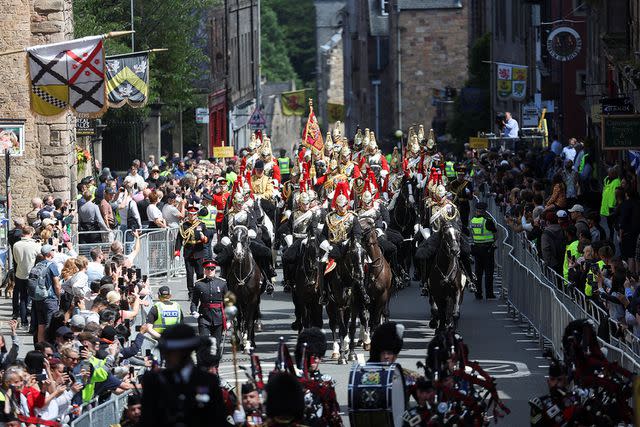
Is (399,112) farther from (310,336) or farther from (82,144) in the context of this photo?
(310,336)

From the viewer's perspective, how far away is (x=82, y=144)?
42312 mm

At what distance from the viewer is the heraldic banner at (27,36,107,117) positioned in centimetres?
2366

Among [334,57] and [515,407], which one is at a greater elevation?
[334,57]

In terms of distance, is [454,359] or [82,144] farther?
[82,144]

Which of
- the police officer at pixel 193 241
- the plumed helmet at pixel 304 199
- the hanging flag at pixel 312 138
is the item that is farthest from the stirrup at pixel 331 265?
the hanging flag at pixel 312 138

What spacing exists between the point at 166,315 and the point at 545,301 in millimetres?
5330

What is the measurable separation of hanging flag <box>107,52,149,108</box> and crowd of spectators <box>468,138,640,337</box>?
662cm

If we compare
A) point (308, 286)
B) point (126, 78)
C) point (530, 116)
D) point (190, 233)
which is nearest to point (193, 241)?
point (190, 233)

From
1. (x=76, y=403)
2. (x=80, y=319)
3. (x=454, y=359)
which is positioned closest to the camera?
(x=454, y=359)

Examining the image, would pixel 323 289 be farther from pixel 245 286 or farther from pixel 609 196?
pixel 609 196

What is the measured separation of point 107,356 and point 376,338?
3079mm

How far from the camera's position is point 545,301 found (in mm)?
23250

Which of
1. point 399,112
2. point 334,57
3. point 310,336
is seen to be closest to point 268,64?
point 334,57

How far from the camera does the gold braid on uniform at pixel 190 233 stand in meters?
28.7
